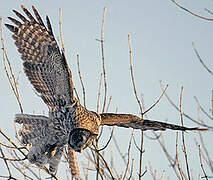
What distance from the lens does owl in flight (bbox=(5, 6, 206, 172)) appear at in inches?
245

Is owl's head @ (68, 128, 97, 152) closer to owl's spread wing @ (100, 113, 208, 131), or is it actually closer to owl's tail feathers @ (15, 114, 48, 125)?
owl's spread wing @ (100, 113, 208, 131)

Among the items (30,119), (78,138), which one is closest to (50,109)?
(30,119)

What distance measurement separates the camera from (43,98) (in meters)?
6.36

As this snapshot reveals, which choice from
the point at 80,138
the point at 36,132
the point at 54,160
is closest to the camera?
the point at 80,138

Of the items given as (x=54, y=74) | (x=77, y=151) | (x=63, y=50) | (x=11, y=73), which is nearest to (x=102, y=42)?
(x=63, y=50)

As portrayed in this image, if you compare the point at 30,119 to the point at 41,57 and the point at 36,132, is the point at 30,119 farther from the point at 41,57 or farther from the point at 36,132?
the point at 41,57

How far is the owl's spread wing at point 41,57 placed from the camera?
6.21 metres

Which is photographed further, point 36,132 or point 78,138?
point 36,132

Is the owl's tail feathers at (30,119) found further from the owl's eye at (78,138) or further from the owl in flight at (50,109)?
the owl's eye at (78,138)

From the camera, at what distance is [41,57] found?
6.41 m

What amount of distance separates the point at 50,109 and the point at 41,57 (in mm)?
916

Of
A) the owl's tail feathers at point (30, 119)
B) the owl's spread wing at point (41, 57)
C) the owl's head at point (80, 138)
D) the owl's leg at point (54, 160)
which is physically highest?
the owl's spread wing at point (41, 57)

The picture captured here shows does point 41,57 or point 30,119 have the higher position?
point 41,57

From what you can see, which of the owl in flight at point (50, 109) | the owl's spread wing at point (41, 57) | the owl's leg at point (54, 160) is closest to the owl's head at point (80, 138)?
the owl in flight at point (50, 109)
